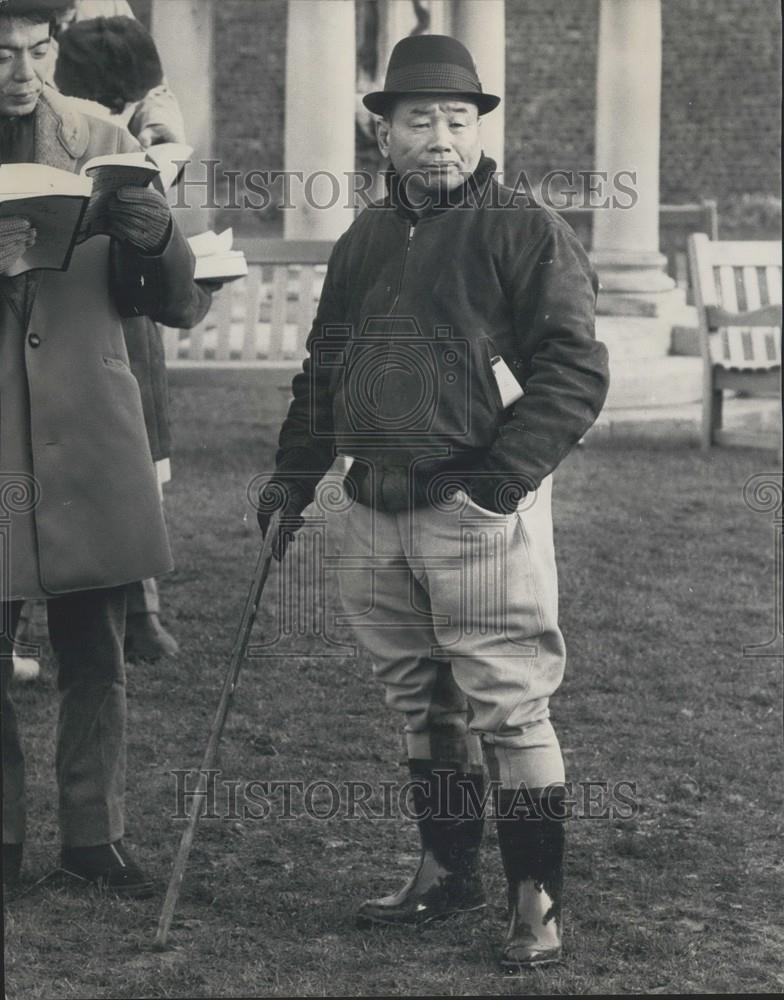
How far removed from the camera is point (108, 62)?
5371 millimetres

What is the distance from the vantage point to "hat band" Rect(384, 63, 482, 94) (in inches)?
131

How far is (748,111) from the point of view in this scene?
22.2 metres

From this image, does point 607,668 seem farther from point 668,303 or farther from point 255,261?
point 668,303

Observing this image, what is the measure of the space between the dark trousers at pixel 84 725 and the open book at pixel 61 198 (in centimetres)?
78

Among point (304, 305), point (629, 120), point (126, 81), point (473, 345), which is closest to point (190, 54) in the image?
point (304, 305)

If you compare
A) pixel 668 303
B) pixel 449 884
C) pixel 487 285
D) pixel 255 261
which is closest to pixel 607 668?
pixel 449 884

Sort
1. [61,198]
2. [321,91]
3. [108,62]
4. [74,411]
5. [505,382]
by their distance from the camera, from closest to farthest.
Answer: [61,198]
[505,382]
[74,411]
[108,62]
[321,91]

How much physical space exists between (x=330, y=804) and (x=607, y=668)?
1.46m

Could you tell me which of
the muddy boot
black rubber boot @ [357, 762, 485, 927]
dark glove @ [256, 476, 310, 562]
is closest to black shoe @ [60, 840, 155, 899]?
black rubber boot @ [357, 762, 485, 927]

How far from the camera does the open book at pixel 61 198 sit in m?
3.23

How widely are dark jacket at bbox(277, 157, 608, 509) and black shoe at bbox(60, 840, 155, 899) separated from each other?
1.06m

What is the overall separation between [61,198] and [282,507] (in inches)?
31.9

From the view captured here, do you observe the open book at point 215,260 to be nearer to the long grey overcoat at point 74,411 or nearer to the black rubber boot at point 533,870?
the long grey overcoat at point 74,411

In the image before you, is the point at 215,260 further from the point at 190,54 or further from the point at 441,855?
the point at 190,54
